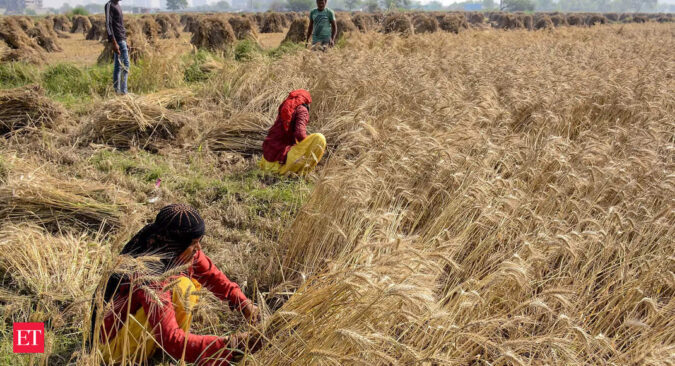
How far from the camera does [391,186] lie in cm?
320

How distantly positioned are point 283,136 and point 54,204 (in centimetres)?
192

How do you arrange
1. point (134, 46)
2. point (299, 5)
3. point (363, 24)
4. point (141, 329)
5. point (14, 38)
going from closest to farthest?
1. point (141, 329)
2. point (134, 46)
3. point (14, 38)
4. point (363, 24)
5. point (299, 5)

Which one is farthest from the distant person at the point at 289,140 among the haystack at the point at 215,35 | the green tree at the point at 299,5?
the green tree at the point at 299,5

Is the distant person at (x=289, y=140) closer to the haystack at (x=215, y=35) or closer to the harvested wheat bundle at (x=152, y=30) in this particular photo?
the harvested wheat bundle at (x=152, y=30)

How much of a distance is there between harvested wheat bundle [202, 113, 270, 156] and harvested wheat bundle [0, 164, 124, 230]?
173 cm

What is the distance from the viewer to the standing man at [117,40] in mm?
6398

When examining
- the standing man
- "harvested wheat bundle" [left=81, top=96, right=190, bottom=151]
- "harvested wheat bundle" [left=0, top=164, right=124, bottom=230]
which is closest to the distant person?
"harvested wheat bundle" [left=81, top=96, right=190, bottom=151]

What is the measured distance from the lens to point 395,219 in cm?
273

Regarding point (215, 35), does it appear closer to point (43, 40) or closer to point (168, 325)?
point (43, 40)

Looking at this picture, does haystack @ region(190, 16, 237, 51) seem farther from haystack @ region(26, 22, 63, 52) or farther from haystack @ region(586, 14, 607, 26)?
haystack @ region(586, 14, 607, 26)

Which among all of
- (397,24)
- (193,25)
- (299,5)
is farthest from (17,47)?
(299,5)

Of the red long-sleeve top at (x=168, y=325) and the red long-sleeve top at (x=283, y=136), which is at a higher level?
the red long-sleeve top at (x=283, y=136)

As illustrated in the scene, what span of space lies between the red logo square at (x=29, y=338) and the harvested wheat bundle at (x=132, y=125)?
9.75 feet

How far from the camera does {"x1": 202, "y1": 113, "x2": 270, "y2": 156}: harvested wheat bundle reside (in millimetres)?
5062
